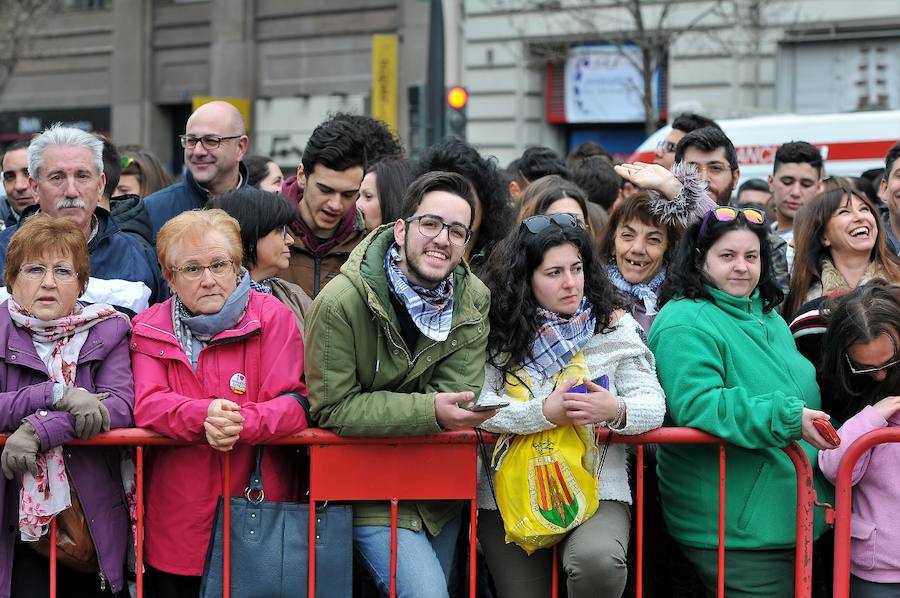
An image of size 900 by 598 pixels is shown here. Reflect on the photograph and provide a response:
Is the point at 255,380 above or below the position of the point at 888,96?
below

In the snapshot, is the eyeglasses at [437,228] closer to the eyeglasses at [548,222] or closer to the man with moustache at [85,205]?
the eyeglasses at [548,222]

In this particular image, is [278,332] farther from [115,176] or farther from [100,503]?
[115,176]

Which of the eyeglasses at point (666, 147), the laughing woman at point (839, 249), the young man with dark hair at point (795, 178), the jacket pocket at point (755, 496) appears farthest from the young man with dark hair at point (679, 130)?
the jacket pocket at point (755, 496)

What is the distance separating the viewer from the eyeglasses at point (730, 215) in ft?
14.5

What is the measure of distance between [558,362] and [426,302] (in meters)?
0.55

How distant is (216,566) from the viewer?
3.96 meters

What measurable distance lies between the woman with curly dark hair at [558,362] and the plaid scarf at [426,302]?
0.88 feet

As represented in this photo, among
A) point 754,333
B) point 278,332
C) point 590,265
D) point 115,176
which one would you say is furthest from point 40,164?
point 754,333

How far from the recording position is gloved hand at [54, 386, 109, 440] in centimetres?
385

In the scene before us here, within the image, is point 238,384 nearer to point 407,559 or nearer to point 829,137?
point 407,559

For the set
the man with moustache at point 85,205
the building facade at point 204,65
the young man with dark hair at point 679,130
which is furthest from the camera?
the building facade at point 204,65

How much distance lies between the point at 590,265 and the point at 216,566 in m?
1.75

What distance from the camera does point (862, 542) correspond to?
4.16 metres

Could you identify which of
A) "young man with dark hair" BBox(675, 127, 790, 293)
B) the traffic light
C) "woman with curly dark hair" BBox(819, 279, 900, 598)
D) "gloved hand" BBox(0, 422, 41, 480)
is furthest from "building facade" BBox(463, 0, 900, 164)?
"gloved hand" BBox(0, 422, 41, 480)
